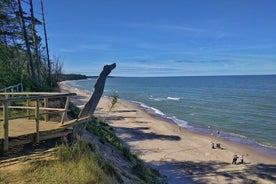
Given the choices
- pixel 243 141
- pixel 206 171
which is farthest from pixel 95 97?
pixel 243 141

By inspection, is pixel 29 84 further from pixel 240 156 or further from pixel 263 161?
pixel 263 161

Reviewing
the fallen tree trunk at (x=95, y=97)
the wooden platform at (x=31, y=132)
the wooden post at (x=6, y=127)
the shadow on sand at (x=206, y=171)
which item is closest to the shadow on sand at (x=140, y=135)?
the shadow on sand at (x=206, y=171)

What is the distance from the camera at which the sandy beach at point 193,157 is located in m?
16.1

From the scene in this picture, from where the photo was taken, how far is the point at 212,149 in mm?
22344

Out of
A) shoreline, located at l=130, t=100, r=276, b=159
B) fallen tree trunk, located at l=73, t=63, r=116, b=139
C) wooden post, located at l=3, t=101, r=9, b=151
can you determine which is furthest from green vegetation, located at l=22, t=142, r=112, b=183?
shoreline, located at l=130, t=100, r=276, b=159

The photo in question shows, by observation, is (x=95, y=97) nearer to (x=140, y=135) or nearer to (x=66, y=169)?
(x=66, y=169)

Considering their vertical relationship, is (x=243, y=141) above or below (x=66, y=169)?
below

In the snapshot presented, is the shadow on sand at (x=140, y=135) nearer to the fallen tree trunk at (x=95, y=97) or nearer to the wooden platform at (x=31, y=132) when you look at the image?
the fallen tree trunk at (x=95, y=97)

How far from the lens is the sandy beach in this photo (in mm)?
16141

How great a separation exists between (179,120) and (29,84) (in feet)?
70.9

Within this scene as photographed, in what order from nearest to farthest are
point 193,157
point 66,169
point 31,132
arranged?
point 66,169
point 31,132
point 193,157

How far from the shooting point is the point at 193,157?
20.0 metres

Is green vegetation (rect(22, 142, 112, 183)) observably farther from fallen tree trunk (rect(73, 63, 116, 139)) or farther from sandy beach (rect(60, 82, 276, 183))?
sandy beach (rect(60, 82, 276, 183))

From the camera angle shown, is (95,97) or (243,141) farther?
(243,141)
